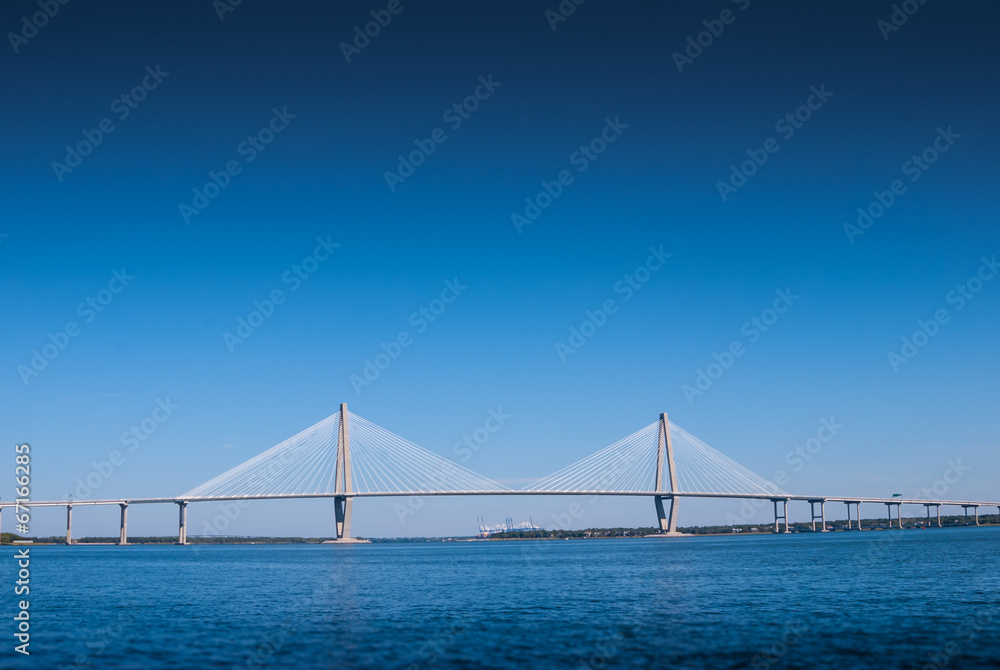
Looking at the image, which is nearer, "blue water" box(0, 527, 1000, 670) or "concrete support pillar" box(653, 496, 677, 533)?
"blue water" box(0, 527, 1000, 670)

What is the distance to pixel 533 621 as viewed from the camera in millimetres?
23281

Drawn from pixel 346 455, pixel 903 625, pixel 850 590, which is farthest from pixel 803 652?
pixel 346 455

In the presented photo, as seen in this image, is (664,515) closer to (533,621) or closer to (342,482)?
(342,482)

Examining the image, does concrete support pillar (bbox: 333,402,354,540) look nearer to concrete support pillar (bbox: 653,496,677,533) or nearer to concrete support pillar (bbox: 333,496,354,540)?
concrete support pillar (bbox: 333,496,354,540)

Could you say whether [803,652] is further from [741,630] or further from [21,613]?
[21,613]

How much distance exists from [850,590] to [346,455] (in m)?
68.9

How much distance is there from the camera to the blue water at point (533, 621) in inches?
683

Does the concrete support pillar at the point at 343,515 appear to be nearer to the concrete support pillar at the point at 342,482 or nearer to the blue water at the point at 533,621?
the concrete support pillar at the point at 342,482

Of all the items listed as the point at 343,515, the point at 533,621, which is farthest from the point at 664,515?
the point at 533,621

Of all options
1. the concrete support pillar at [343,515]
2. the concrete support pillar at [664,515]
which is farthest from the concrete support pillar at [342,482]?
the concrete support pillar at [664,515]

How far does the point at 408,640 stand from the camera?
19938mm

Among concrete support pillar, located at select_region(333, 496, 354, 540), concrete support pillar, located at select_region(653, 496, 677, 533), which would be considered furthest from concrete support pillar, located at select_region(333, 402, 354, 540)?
concrete support pillar, located at select_region(653, 496, 677, 533)

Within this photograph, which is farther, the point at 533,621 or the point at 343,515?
the point at 343,515

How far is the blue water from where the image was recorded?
683 inches
